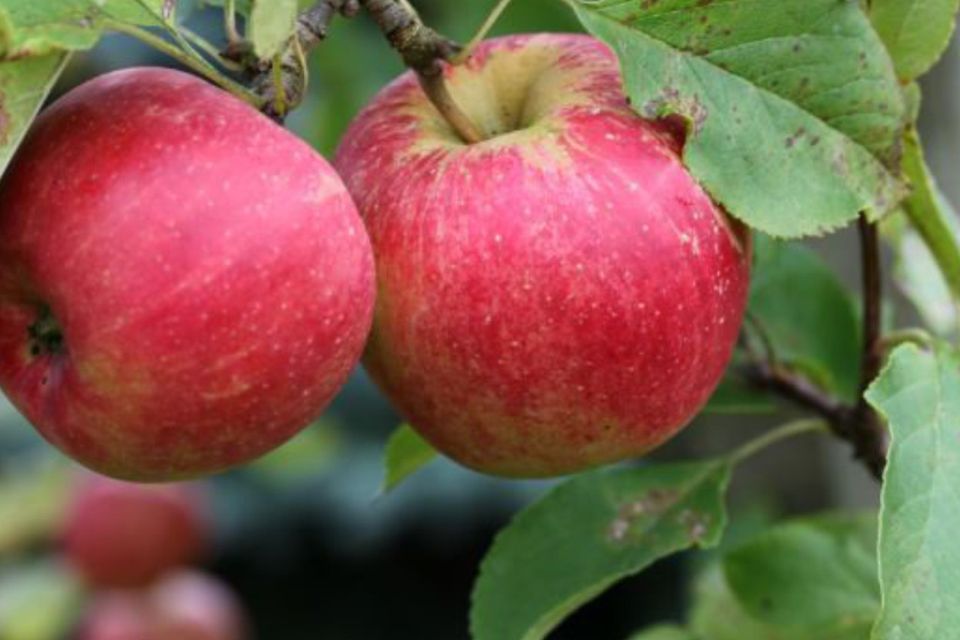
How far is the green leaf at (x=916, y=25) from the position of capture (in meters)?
0.80

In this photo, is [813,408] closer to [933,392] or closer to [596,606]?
[933,392]

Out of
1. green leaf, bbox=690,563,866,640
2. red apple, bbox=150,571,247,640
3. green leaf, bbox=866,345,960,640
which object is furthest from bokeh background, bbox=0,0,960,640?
green leaf, bbox=866,345,960,640

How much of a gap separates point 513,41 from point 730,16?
0.15 metres

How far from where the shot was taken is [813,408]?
1001mm

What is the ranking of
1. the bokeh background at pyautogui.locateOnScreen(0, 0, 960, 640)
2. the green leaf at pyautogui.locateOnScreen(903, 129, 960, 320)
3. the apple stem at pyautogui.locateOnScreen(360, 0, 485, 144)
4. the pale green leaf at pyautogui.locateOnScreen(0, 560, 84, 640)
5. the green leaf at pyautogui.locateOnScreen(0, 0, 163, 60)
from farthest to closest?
the pale green leaf at pyautogui.locateOnScreen(0, 560, 84, 640)
the bokeh background at pyautogui.locateOnScreen(0, 0, 960, 640)
the green leaf at pyautogui.locateOnScreen(903, 129, 960, 320)
the apple stem at pyautogui.locateOnScreen(360, 0, 485, 144)
the green leaf at pyautogui.locateOnScreen(0, 0, 163, 60)

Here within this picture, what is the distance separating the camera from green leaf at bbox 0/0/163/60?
0.62 meters

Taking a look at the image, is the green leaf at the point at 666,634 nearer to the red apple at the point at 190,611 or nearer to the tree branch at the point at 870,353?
the tree branch at the point at 870,353

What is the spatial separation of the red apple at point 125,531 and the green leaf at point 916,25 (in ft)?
5.71

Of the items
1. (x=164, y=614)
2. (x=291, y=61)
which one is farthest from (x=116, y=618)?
(x=291, y=61)

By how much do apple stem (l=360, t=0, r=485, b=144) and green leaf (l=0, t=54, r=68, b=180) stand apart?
0.50 feet

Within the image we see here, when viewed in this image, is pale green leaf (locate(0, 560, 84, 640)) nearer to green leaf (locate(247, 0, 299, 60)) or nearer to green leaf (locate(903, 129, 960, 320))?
green leaf (locate(903, 129, 960, 320))

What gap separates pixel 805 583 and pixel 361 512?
2050 millimetres

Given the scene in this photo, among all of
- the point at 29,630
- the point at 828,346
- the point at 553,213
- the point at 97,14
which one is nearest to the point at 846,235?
the point at 828,346

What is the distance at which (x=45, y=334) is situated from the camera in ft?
2.30
